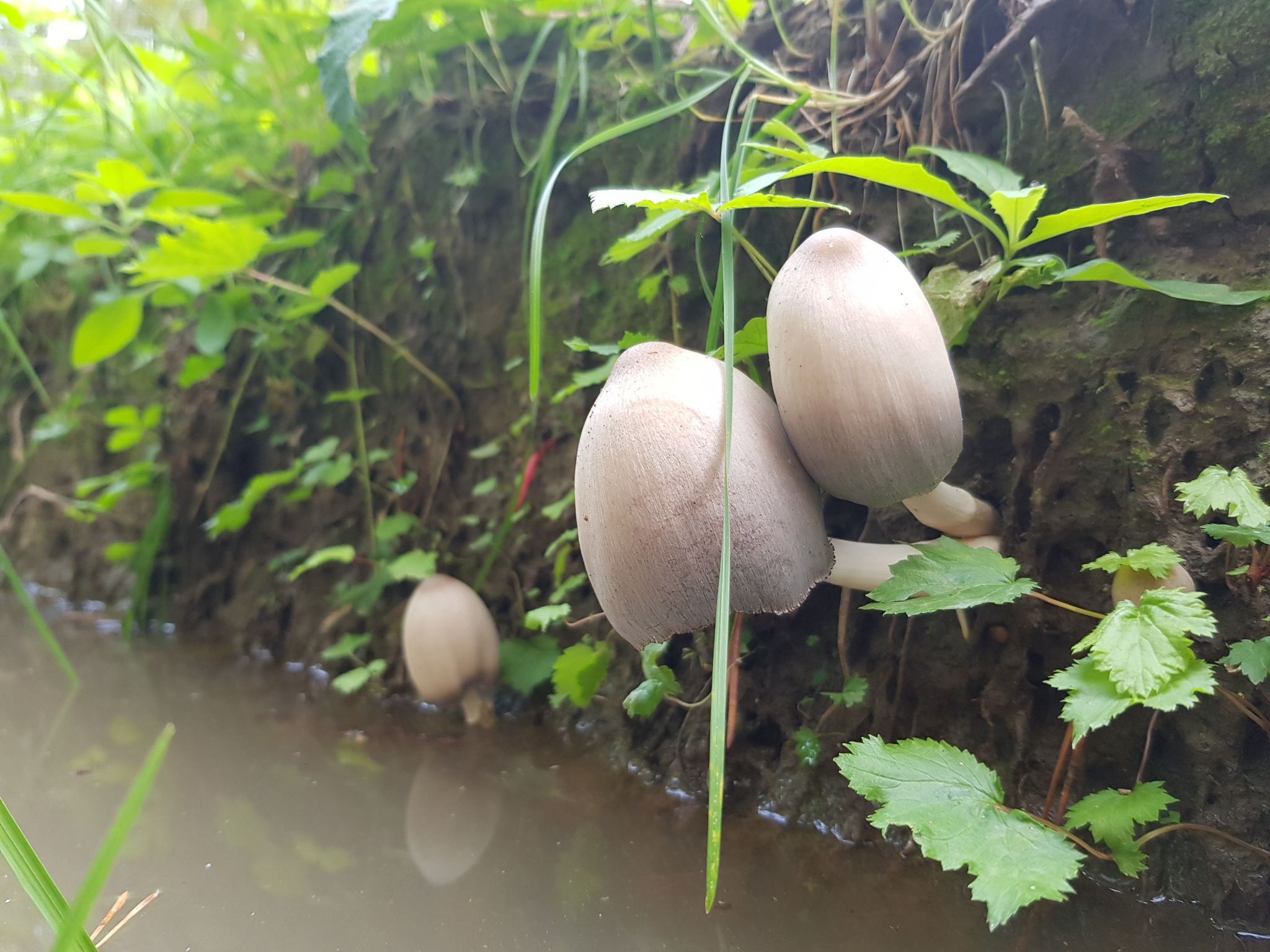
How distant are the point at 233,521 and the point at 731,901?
5.49ft

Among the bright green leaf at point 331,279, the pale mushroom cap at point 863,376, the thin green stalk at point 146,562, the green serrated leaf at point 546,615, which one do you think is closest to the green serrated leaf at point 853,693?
the pale mushroom cap at point 863,376

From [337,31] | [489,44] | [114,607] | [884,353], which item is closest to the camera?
[884,353]

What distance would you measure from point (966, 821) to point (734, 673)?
47 centimetres

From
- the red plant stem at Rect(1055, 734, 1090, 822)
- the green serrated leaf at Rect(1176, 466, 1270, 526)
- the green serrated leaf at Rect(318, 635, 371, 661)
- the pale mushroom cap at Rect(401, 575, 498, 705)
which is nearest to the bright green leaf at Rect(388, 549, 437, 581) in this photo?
the pale mushroom cap at Rect(401, 575, 498, 705)

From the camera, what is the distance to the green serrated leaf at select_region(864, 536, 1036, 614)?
29.4 inches

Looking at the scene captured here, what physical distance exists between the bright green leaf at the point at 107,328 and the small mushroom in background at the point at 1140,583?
2.16 meters

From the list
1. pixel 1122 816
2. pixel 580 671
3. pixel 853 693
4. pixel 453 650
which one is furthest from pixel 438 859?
pixel 1122 816

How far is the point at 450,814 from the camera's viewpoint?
112cm

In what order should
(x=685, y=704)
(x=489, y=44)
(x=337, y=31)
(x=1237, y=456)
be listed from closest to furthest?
(x=1237, y=456) < (x=685, y=704) < (x=337, y=31) < (x=489, y=44)

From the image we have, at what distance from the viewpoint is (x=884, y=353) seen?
0.76 metres

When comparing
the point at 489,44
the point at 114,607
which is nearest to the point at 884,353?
the point at 489,44

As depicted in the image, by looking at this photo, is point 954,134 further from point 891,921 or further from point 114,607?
point 114,607

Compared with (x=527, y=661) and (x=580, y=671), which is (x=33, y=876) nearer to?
(x=580, y=671)

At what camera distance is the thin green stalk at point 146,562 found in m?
2.24
